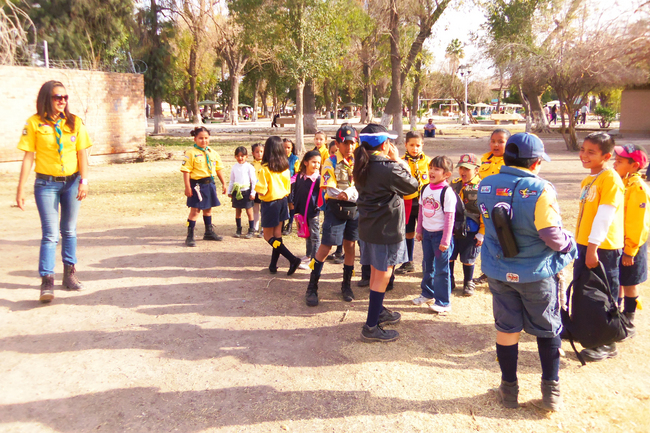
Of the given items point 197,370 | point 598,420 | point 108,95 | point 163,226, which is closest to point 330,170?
point 197,370

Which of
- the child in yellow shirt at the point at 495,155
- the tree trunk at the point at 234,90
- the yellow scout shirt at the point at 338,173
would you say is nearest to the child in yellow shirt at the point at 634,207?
the child in yellow shirt at the point at 495,155

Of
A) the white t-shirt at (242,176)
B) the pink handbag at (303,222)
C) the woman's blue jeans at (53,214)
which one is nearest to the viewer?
the woman's blue jeans at (53,214)

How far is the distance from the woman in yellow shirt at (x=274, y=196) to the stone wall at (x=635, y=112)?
30.3m

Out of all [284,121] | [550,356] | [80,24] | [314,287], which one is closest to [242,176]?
[314,287]

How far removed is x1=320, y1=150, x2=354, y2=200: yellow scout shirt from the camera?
4914mm

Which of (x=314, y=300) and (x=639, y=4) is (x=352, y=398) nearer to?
(x=314, y=300)

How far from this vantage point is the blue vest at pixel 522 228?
9.77ft

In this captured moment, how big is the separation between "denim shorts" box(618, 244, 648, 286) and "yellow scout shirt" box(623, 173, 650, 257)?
0.13 metres

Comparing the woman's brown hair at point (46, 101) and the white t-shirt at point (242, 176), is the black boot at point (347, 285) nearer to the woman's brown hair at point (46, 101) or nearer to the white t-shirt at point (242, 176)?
the white t-shirt at point (242, 176)

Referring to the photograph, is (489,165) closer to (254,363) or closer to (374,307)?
(374,307)

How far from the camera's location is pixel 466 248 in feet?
17.5

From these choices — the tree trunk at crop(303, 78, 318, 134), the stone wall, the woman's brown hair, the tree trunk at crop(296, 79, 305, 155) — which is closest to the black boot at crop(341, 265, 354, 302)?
the woman's brown hair

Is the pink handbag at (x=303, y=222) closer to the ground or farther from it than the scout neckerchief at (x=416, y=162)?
closer to the ground

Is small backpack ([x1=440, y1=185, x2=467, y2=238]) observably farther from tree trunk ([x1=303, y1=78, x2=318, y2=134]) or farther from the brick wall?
tree trunk ([x1=303, y1=78, x2=318, y2=134])
